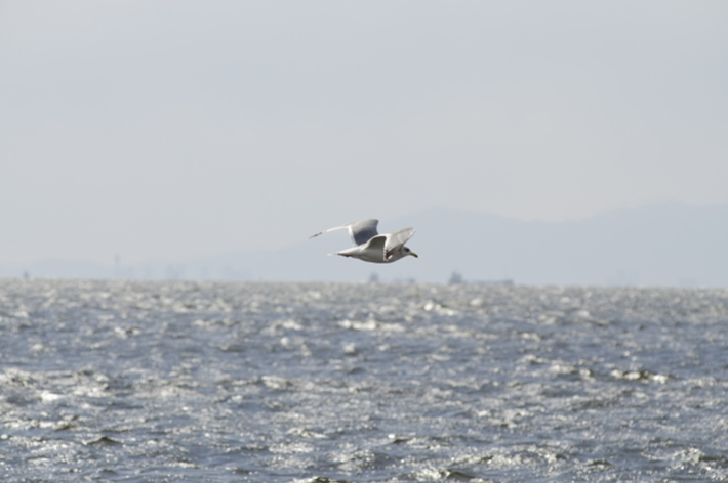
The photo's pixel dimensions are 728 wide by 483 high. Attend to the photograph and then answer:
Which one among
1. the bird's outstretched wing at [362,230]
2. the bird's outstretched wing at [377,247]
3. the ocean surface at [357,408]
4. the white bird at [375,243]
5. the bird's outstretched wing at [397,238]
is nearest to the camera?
the bird's outstretched wing at [397,238]

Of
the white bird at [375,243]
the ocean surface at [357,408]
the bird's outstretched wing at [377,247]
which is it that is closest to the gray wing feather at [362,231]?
the white bird at [375,243]

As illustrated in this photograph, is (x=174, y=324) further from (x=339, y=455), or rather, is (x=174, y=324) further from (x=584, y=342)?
(x=339, y=455)

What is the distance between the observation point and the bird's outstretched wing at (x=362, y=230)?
15.2 metres

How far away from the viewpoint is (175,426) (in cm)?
2952

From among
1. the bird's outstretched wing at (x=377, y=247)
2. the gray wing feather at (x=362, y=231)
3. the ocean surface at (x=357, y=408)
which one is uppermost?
the gray wing feather at (x=362, y=231)

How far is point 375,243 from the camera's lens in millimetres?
13219

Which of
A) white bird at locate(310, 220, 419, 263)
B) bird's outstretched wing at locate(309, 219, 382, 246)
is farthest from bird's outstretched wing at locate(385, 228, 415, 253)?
bird's outstretched wing at locate(309, 219, 382, 246)

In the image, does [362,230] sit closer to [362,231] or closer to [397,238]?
[362,231]

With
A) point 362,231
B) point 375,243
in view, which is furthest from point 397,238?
point 362,231

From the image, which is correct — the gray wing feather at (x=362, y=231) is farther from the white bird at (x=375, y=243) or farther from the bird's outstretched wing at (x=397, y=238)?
the bird's outstretched wing at (x=397, y=238)

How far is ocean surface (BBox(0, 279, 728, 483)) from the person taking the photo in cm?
2488

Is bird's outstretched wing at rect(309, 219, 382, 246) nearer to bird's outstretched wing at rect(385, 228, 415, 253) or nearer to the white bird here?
the white bird

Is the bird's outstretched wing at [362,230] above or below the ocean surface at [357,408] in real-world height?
above

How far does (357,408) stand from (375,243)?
843 inches
